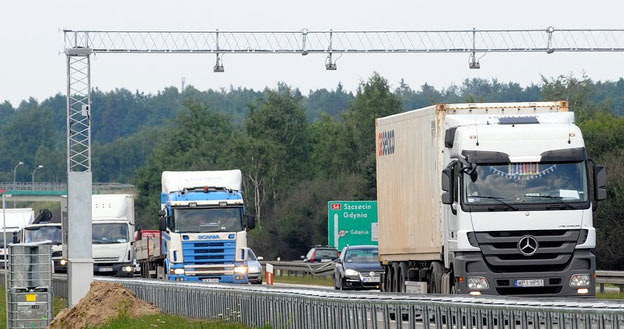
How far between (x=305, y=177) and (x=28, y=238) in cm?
6807

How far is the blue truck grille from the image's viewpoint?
43.0 meters

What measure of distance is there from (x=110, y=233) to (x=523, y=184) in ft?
100

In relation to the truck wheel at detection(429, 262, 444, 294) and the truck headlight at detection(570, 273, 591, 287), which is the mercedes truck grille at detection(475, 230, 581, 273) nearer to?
the truck headlight at detection(570, 273, 591, 287)

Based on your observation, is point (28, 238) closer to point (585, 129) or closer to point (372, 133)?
point (585, 129)

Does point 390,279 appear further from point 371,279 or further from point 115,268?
point 115,268

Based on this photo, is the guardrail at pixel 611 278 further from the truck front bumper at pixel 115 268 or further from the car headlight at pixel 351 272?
the truck front bumper at pixel 115 268

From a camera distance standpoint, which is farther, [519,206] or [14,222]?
[14,222]

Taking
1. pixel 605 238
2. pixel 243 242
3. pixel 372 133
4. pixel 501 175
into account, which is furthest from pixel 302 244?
pixel 501 175

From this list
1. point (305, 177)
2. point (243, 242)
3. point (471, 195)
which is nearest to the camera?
point (471, 195)

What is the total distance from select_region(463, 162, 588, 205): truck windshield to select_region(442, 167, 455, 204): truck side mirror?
0.24 meters

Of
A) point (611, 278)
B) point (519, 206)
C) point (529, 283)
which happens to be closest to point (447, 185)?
point (519, 206)

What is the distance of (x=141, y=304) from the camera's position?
98.6 feet

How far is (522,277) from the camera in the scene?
79.3ft

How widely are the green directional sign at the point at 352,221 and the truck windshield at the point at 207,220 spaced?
50.5 ft
